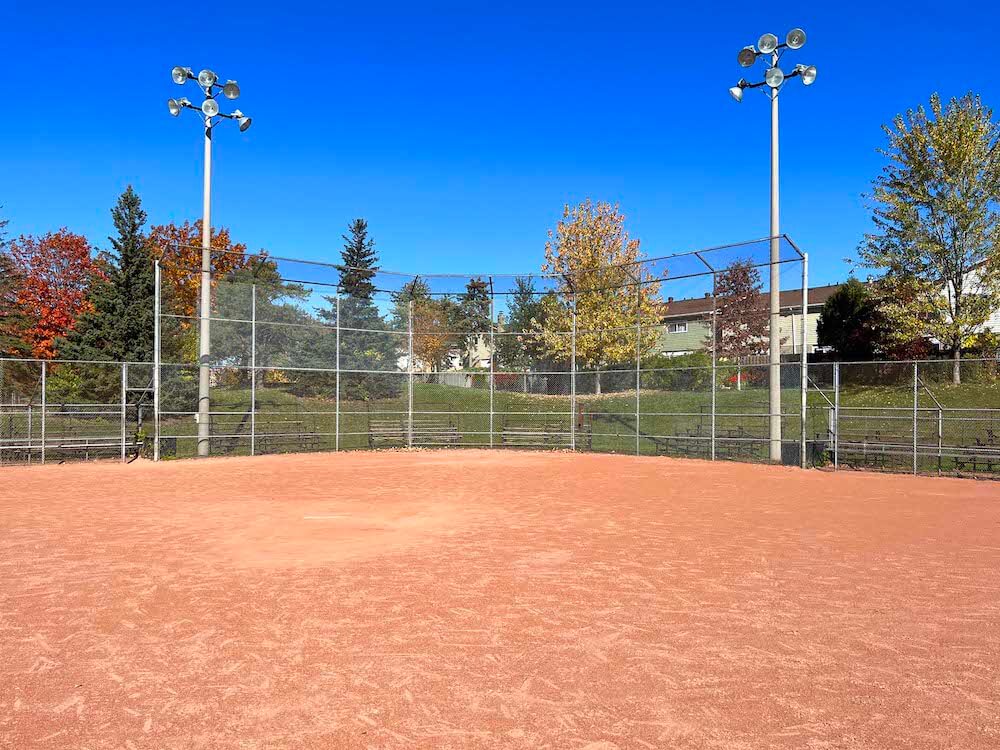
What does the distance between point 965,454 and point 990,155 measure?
1672cm

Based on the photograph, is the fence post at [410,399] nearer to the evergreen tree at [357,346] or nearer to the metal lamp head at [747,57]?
the evergreen tree at [357,346]

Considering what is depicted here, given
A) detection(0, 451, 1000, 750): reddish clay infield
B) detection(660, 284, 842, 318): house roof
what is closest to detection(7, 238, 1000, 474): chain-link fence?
detection(0, 451, 1000, 750): reddish clay infield

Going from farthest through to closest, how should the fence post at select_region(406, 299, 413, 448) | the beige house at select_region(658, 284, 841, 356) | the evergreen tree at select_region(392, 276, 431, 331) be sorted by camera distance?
Answer: the beige house at select_region(658, 284, 841, 356) < the evergreen tree at select_region(392, 276, 431, 331) < the fence post at select_region(406, 299, 413, 448)

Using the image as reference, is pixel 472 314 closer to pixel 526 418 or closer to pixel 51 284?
pixel 526 418

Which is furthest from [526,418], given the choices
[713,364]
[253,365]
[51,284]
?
[51,284]

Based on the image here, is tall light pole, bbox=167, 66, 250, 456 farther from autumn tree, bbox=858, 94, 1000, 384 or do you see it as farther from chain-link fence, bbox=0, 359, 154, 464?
autumn tree, bbox=858, 94, 1000, 384

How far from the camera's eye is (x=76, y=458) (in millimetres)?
17672

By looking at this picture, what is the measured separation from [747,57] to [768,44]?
0.52m

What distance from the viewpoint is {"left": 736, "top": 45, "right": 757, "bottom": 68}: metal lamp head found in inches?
651

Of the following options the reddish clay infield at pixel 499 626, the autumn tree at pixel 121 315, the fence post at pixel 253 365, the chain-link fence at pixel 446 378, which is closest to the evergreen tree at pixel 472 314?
the chain-link fence at pixel 446 378

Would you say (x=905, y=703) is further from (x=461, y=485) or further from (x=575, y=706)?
(x=461, y=485)

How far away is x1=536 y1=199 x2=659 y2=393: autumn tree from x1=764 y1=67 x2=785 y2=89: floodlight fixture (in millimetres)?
5427

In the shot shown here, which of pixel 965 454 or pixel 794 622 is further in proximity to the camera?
pixel 965 454

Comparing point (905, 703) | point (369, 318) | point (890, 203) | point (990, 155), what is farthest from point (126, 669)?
point (990, 155)
